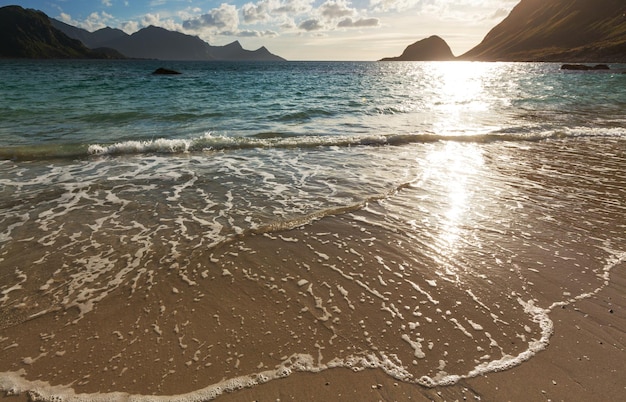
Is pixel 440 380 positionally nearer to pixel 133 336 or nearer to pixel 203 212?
pixel 133 336

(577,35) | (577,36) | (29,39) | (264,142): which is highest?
(577,35)

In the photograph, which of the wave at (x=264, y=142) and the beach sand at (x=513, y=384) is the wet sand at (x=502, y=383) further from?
the wave at (x=264, y=142)

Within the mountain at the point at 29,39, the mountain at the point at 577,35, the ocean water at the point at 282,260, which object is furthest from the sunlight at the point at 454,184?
the mountain at the point at 29,39

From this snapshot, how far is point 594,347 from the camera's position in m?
3.46

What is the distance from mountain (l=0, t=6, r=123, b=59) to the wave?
215 metres

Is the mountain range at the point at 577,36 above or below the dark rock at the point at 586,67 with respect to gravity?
above

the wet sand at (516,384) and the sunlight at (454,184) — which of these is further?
the sunlight at (454,184)

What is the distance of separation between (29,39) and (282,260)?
246532 millimetres

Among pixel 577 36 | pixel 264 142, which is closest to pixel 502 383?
pixel 264 142

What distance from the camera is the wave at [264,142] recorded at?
1157 cm

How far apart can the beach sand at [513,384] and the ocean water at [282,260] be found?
0.10 metres

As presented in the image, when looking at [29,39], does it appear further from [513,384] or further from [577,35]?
[577,35]

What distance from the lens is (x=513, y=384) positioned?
307 cm

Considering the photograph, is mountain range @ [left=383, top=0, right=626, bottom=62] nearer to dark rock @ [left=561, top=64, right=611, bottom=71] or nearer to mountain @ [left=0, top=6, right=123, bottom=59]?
dark rock @ [left=561, top=64, right=611, bottom=71]
